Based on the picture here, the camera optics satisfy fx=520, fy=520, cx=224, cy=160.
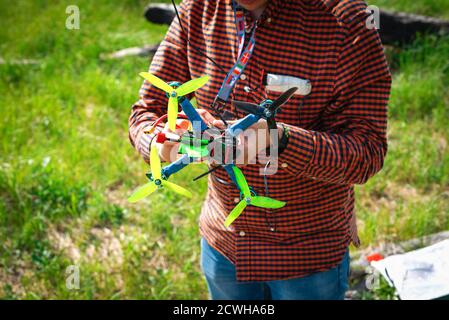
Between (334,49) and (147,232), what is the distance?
2.02 meters

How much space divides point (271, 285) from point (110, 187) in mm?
2030

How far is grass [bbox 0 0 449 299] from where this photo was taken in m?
2.91

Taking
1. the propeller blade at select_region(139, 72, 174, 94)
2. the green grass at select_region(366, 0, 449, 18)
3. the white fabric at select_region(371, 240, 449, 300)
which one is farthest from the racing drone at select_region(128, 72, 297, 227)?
the green grass at select_region(366, 0, 449, 18)

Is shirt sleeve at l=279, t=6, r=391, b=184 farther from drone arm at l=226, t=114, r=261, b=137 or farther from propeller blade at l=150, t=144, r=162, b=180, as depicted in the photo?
propeller blade at l=150, t=144, r=162, b=180

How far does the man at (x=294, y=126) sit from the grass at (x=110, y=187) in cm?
111

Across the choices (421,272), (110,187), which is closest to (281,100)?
(421,272)

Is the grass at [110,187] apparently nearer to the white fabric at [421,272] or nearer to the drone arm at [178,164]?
the white fabric at [421,272]

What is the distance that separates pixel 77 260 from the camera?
2990mm

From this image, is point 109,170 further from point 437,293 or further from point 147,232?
point 437,293

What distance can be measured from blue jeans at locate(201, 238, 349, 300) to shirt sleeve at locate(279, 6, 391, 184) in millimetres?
417

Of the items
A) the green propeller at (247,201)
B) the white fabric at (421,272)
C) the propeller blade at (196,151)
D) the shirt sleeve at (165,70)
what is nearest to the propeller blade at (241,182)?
the green propeller at (247,201)

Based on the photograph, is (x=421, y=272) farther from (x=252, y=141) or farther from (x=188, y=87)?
(x=188, y=87)

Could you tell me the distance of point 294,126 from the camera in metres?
1.47

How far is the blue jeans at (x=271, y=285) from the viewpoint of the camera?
69.7 inches
